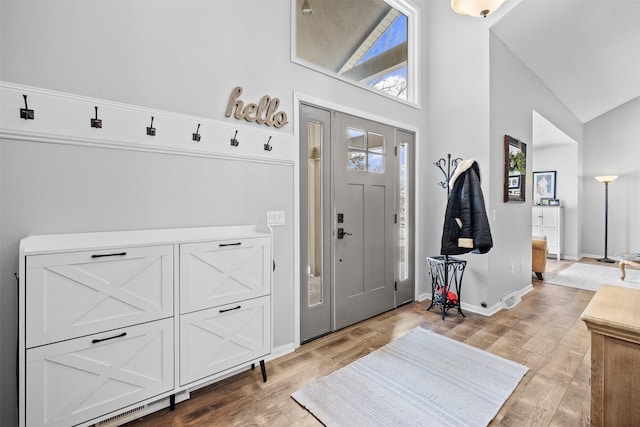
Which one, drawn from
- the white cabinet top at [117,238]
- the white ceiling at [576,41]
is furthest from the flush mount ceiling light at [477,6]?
the white cabinet top at [117,238]

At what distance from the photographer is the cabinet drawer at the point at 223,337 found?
67.8 inches

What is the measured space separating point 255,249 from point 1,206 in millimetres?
1258

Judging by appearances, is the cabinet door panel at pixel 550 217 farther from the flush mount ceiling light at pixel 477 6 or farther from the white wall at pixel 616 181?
the flush mount ceiling light at pixel 477 6

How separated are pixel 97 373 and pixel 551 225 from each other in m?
7.71

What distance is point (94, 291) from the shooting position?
1.44m

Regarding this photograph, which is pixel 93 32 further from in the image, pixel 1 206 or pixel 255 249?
pixel 255 249

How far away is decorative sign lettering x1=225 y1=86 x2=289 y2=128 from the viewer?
2127 mm

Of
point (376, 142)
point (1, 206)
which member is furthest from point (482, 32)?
point (1, 206)

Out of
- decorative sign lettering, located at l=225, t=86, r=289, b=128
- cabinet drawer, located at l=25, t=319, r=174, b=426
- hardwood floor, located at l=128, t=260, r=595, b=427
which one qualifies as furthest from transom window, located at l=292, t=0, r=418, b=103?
hardwood floor, located at l=128, t=260, r=595, b=427

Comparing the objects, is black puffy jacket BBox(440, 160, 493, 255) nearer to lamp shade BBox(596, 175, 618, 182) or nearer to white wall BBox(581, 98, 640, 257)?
lamp shade BBox(596, 175, 618, 182)

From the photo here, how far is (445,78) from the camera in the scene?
363cm

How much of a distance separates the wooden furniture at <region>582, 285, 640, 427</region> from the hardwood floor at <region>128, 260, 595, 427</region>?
589mm

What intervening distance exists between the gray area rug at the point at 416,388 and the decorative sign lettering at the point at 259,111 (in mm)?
1900

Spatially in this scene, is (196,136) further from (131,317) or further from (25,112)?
(131,317)
